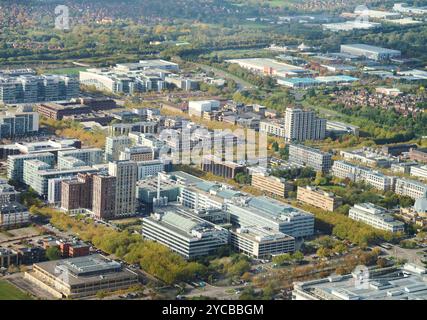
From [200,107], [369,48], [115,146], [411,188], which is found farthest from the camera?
[369,48]

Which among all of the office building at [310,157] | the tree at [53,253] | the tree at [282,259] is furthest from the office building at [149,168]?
the tree at [282,259]

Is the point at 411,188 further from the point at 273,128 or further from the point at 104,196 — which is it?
the point at 104,196

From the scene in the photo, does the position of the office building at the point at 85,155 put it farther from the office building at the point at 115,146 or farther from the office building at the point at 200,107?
the office building at the point at 200,107

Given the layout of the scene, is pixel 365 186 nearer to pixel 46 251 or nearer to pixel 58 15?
pixel 46 251

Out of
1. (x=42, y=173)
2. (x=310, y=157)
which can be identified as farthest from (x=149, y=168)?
(x=310, y=157)
